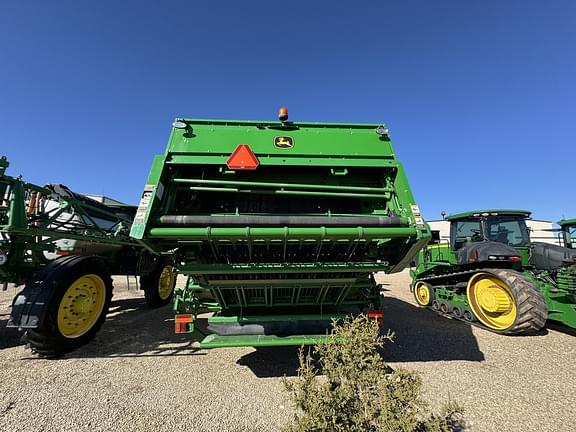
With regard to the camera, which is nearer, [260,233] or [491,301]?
[260,233]

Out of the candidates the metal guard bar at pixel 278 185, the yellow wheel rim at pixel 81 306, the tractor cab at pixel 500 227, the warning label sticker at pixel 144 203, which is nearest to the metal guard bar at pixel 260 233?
the warning label sticker at pixel 144 203

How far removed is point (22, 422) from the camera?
2.39 meters

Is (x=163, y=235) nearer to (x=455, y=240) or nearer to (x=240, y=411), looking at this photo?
(x=240, y=411)

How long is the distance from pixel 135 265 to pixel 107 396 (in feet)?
14.1

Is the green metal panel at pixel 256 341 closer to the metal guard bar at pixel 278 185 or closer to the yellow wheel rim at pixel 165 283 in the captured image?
the metal guard bar at pixel 278 185

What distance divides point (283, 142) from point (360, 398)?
9.21ft

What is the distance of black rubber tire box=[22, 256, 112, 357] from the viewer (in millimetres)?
3607

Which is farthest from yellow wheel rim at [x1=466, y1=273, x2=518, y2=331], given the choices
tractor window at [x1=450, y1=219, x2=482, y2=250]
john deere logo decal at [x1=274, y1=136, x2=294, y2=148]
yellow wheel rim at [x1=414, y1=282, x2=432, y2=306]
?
A: john deere logo decal at [x1=274, y1=136, x2=294, y2=148]

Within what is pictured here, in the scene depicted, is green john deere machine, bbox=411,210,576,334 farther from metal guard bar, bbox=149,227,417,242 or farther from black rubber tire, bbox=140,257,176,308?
black rubber tire, bbox=140,257,176,308

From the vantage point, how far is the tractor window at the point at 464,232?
723 cm

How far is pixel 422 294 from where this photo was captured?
27.4 feet

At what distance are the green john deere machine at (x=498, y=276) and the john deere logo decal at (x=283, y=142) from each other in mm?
3136

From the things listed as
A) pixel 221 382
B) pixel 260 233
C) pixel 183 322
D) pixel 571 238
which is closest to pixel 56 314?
pixel 183 322

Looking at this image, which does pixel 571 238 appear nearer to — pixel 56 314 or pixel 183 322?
pixel 183 322
